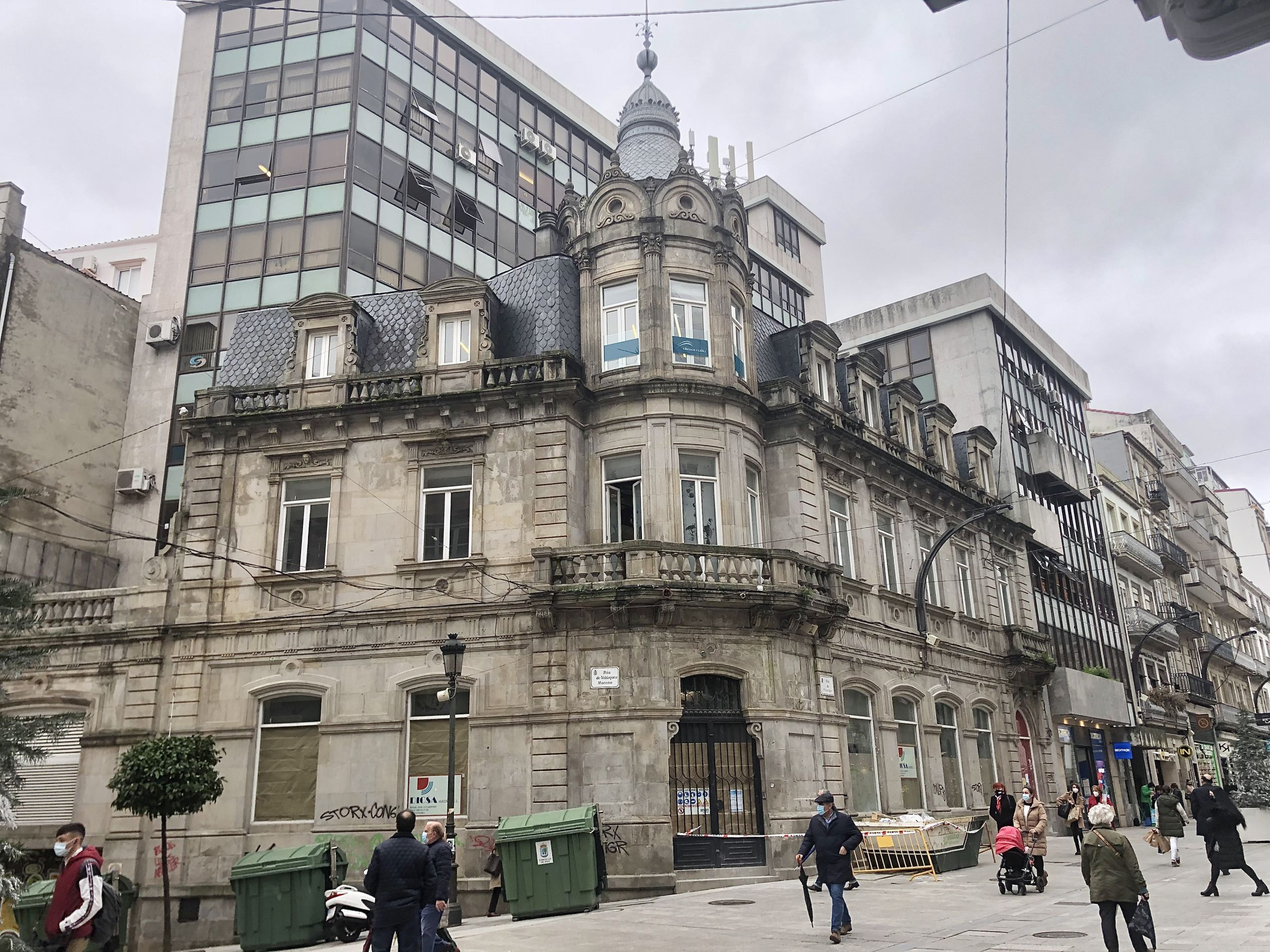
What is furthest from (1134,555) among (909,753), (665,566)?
(665,566)

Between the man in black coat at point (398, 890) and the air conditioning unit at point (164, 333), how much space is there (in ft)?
92.5

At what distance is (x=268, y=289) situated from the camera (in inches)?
1318

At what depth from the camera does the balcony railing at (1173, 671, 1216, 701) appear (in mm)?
52562

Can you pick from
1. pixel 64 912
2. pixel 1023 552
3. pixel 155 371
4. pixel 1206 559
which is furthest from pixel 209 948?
pixel 1206 559

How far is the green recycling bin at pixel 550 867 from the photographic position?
15.8m

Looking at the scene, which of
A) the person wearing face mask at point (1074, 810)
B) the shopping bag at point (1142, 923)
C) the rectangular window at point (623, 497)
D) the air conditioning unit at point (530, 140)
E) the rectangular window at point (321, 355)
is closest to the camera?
the shopping bag at point (1142, 923)

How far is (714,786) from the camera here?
20359mm

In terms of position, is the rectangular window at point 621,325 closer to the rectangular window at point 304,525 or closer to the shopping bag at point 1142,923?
the rectangular window at point 304,525

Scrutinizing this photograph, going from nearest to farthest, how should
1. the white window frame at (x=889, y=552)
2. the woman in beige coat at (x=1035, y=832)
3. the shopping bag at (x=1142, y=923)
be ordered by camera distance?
the shopping bag at (x=1142, y=923)
the woman in beige coat at (x=1035, y=832)
the white window frame at (x=889, y=552)

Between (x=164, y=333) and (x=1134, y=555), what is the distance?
142 ft

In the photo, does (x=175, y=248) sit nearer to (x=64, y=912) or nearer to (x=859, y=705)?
(x=859, y=705)

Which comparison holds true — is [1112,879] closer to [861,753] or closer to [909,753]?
[861,753]

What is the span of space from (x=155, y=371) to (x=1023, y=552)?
102 ft

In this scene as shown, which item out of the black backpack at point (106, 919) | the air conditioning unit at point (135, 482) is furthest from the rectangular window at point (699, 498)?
the air conditioning unit at point (135, 482)
